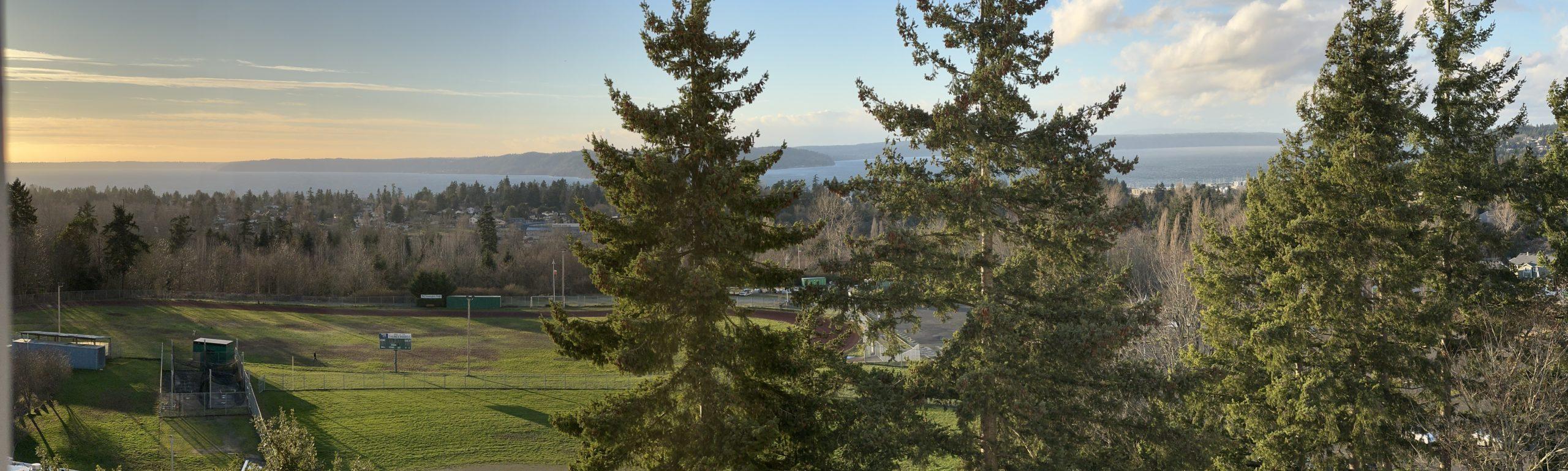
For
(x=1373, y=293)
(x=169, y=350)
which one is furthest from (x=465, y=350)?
(x=1373, y=293)

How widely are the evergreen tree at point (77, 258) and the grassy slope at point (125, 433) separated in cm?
2622

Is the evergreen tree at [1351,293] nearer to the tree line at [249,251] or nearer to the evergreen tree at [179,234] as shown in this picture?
the tree line at [249,251]

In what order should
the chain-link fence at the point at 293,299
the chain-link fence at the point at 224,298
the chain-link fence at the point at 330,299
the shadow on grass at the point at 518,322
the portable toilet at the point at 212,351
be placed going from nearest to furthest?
1. the portable toilet at the point at 212,351
2. the shadow on grass at the point at 518,322
3. the chain-link fence at the point at 224,298
4. the chain-link fence at the point at 293,299
5. the chain-link fence at the point at 330,299

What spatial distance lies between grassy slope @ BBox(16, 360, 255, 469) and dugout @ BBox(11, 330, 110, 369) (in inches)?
68.8

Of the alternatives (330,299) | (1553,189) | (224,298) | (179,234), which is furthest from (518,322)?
(1553,189)

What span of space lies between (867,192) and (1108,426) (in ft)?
14.1

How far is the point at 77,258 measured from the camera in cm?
5025

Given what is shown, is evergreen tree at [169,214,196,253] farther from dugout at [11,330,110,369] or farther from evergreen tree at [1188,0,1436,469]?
evergreen tree at [1188,0,1436,469]

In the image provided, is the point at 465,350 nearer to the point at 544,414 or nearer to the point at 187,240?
the point at 544,414

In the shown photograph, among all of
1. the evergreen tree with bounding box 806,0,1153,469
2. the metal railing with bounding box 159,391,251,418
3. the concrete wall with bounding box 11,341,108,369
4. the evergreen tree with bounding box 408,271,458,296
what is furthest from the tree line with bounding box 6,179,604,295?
the evergreen tree with bounding box 806,0,1153,469

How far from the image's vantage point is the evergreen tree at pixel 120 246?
2005 inches

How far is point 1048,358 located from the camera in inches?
435

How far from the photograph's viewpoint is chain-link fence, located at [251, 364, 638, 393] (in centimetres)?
3048

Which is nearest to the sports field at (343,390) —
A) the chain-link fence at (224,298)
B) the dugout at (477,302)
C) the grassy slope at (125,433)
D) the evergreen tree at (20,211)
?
the grassy slope at (125,433)
